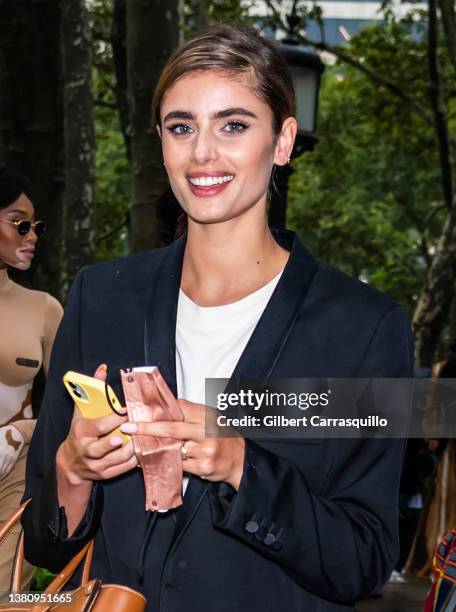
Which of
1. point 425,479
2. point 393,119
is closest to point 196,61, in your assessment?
point 425,479

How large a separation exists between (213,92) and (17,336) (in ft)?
10.1

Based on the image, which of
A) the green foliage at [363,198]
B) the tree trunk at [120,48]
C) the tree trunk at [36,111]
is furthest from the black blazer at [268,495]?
the green foliage at [363,198]

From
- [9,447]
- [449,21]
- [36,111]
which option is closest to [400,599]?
[36,111]

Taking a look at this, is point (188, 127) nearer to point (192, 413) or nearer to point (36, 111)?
point (192, 413)

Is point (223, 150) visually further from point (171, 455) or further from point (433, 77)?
point (433, 77)

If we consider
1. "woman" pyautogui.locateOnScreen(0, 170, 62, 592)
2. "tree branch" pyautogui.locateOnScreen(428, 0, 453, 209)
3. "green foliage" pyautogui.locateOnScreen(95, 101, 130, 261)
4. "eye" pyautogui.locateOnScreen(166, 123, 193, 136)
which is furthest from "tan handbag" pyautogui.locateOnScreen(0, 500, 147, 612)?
"green foliage" pyautogui.locateOnScreen(95, 101, 130, 261)

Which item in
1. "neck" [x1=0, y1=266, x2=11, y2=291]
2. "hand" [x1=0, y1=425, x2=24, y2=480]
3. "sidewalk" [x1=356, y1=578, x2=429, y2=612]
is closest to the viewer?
"hand" [x1=0, y1=425, x2=24, y2=480]

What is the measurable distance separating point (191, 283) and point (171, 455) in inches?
29.9

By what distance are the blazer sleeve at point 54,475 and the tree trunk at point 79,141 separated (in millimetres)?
10507

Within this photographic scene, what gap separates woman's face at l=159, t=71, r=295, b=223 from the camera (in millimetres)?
2906

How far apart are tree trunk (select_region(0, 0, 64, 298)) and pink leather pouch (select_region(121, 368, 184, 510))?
543 cm

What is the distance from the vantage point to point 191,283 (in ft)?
10.3

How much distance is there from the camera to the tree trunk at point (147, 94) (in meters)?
10.4

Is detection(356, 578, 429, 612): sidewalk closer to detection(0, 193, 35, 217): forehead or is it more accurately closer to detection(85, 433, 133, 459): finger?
detection(0, 193, 35, 217): forehead
